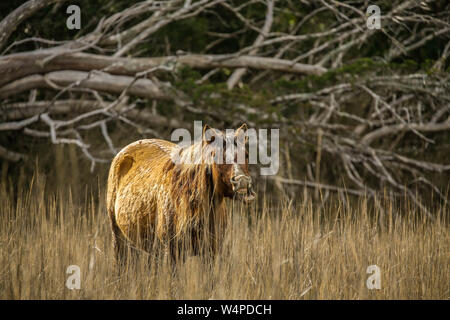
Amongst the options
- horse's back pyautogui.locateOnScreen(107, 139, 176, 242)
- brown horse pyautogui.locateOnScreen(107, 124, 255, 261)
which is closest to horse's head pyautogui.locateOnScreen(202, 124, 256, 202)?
brown horse pyautogui.locateOnScreen(107, 124, 255, 261)

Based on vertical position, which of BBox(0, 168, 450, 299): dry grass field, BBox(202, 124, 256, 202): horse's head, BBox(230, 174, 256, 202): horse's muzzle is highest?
BBox(202, 124, 256, 202): horse's head

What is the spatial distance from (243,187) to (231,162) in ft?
0.57

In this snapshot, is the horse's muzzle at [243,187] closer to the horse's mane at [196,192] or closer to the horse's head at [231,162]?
the horse's head at [231,162]

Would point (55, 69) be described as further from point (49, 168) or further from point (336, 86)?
point (336, 86)

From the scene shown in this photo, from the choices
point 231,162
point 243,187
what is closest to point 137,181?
point 231,162

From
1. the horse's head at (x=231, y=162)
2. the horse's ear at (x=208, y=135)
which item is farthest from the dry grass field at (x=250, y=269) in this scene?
the horse's ear at (x=208, y=135)

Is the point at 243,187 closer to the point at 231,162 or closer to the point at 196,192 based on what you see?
the point at 231,162

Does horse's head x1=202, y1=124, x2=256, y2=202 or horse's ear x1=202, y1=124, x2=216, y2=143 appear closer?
horse's head x1=202, y1=124, x2=256, y2=202

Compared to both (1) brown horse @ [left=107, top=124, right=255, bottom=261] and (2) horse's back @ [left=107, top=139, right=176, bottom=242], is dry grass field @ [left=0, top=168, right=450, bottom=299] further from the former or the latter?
(2) horse's back @ [left=107, top=139, right=176, bottom=242]

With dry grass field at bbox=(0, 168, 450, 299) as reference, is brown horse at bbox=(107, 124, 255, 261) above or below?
above

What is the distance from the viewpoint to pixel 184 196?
3.23 m

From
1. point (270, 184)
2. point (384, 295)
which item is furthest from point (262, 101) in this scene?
point (384, 295)

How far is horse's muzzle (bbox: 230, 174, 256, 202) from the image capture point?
2904mm
